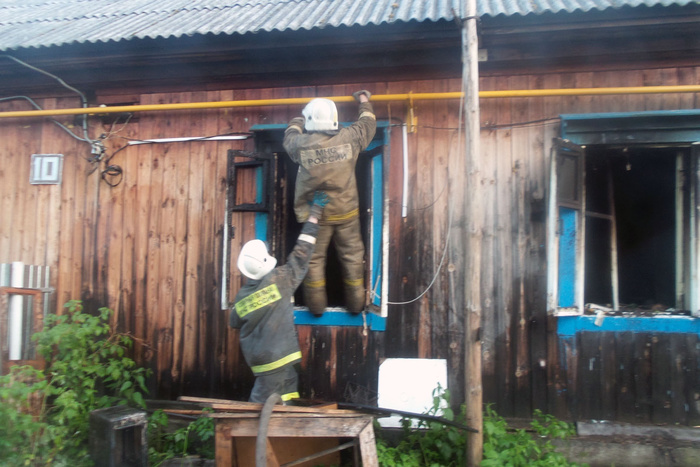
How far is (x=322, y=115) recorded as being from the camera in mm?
4133

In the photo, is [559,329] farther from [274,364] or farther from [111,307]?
[111,307]

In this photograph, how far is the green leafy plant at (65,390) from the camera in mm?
3684

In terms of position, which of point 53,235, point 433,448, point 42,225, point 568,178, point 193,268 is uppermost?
point 568,178

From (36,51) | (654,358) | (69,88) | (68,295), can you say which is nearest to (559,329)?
(654,358)

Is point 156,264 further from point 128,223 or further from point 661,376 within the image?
point 661,376

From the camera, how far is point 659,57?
4.34 metres

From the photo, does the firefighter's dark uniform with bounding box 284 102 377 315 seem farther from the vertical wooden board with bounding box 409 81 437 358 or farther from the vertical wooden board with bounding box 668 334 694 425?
the vertical wooden board with bounding box 668 334 694 425

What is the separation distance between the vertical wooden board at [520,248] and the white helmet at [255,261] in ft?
7.19

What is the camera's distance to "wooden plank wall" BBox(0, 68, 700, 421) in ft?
14.1

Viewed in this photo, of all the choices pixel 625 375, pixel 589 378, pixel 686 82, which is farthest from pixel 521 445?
pixel 686 82

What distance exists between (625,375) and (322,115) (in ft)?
11.2

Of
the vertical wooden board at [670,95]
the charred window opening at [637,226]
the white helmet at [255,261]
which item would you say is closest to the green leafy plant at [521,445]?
the charred window opening at [637,226]

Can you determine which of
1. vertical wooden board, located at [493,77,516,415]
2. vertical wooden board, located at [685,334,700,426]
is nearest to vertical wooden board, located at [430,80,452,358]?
vertical wooden board, located at [493,77,516,415]

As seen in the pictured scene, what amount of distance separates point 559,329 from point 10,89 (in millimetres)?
6209
